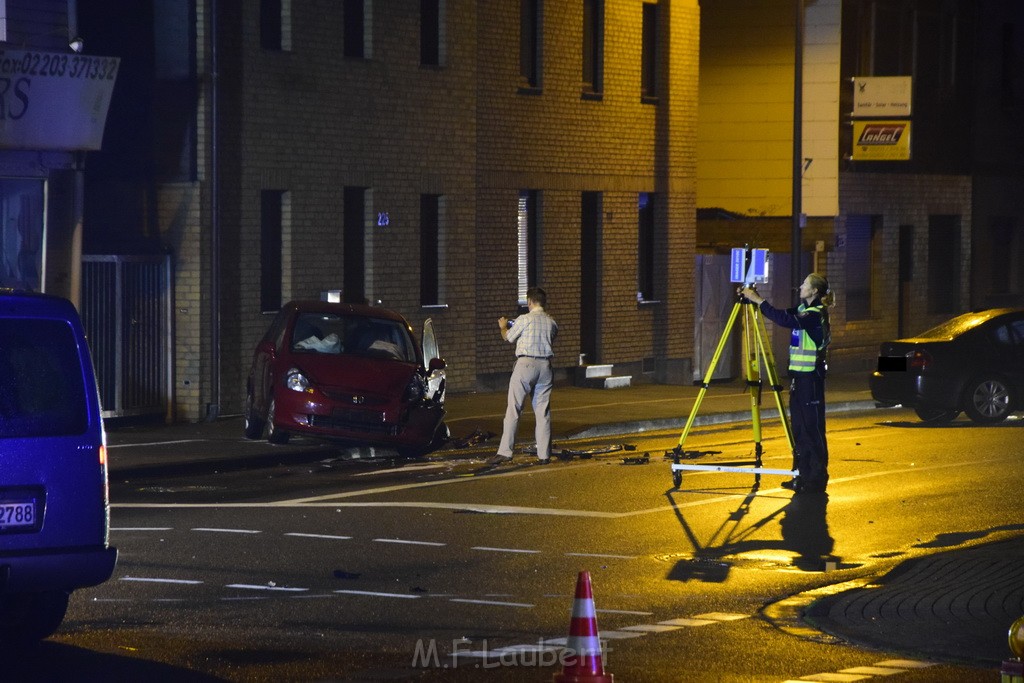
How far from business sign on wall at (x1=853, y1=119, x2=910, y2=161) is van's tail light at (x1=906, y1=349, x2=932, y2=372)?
32.7ft

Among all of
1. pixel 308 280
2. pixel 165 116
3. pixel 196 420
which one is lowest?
pixel 196 420

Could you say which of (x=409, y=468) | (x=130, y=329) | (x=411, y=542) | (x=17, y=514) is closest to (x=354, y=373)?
(x=409, y=468)

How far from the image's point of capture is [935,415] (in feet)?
81.3

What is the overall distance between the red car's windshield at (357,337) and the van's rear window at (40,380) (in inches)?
407

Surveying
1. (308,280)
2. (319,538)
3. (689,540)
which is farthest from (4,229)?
(689,540)

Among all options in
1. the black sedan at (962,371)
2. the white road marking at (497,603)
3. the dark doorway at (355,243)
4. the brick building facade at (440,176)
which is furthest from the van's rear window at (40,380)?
the black sedan at (962,371)

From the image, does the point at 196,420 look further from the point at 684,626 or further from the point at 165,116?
the point at 684,626

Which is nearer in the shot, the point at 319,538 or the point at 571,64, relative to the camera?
the point at 319,538

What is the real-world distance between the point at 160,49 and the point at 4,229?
327 centimetres

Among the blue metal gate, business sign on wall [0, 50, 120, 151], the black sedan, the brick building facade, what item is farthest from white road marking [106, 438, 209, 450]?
the black sedan

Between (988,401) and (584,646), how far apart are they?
17.8 m

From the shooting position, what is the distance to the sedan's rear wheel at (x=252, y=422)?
803 inches

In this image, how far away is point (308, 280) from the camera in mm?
24922

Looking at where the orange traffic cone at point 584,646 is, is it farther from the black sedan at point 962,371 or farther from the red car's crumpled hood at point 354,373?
the black sedan at point 962,371
